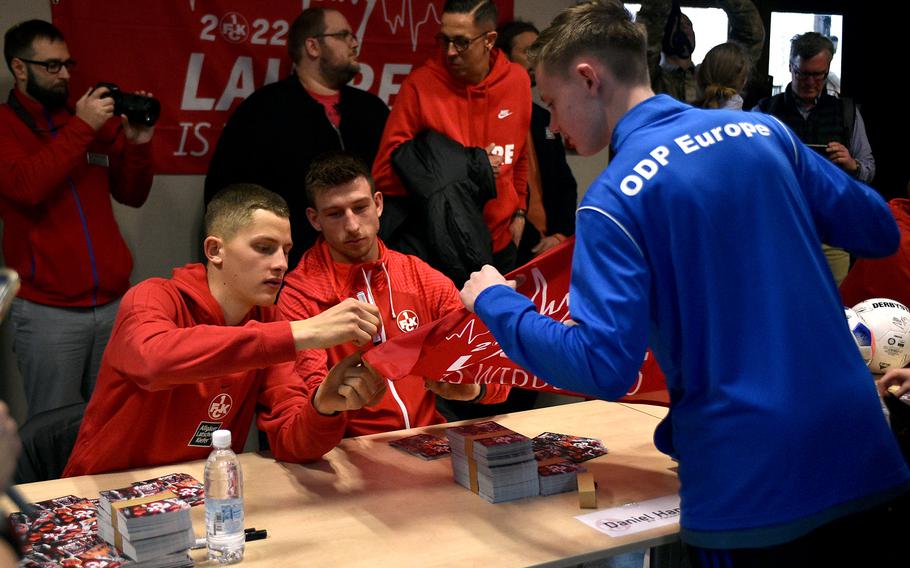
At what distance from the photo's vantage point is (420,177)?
3750 millimetres

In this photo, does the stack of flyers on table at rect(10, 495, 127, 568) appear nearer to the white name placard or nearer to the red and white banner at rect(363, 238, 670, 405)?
the red and white banner at rect(363, 238, 670, 405)

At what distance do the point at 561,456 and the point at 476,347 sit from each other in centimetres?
36

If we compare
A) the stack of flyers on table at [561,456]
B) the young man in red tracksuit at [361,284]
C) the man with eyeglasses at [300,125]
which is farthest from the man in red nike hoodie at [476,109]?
the stack of flyers on table at [561,456]

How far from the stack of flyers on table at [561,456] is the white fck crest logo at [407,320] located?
2.04ft

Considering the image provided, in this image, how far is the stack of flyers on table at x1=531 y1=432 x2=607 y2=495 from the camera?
2361 millimetres

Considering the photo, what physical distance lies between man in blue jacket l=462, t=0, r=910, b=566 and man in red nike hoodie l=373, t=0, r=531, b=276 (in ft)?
7.32

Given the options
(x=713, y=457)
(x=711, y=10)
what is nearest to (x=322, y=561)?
(x=713, y=457)

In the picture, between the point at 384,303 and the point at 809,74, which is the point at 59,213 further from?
the point at 809,74

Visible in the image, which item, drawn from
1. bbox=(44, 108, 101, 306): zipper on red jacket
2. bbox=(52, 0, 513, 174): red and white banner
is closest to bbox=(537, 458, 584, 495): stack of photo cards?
bbox=(44, 108, 101, 306): zipper on red jacket

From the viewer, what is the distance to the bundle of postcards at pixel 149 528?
1.89 meters

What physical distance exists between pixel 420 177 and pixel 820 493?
231 cm

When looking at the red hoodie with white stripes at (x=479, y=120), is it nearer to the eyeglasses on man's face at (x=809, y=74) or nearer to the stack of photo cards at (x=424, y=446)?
the stack of photo cards at (x=424, y=446)

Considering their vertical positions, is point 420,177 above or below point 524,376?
above

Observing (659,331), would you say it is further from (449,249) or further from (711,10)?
(711,10)
